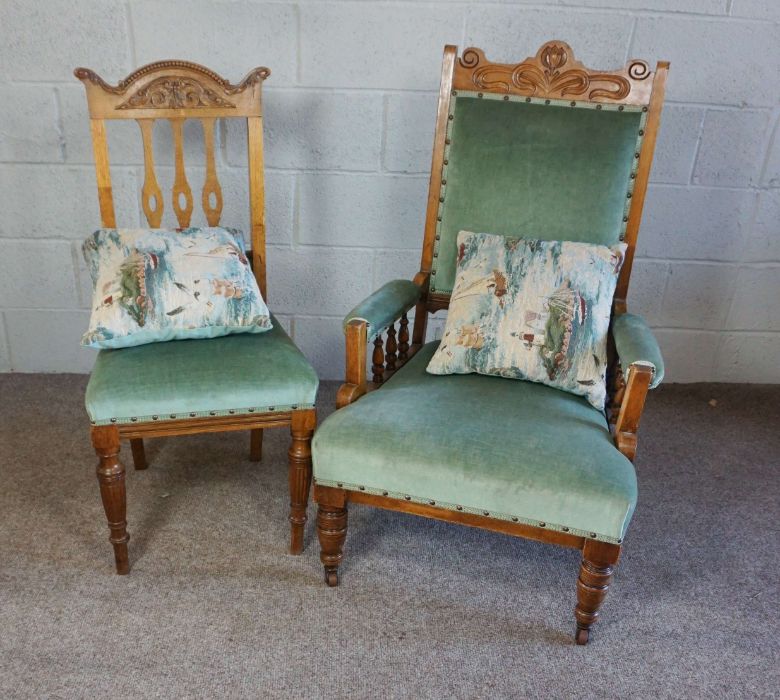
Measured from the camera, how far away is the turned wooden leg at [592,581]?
4.32 feet

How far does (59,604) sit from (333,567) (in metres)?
0.57

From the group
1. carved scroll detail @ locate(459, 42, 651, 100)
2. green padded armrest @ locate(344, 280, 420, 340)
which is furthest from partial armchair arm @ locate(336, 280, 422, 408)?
carved scroll detail @ locate(459, 42, 651, 100)

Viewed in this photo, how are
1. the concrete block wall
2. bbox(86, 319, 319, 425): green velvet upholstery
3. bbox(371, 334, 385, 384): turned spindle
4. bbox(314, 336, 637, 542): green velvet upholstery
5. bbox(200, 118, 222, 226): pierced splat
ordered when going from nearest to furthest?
1. bbox(314, 336, 637, 542): green velvet upholstery
2. bbox(86, 319, 319, 425): green velvet upholstery
3. bbox(371, 334, 385, 384): turned spindle
4. bbox(200, 118, 222, 226): pierced splat
5. the concrete block wall

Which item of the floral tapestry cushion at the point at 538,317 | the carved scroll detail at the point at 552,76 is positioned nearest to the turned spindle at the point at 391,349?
the floral tapestry cushion at the point at 538,317

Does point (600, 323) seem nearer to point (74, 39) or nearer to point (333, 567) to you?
point (333, 567)

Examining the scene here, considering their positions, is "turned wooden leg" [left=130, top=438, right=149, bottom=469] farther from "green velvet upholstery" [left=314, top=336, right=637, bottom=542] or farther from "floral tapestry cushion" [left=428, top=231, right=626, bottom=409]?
"floral tapestry cushion" [left=428, top=231, right=626, bottom=409]

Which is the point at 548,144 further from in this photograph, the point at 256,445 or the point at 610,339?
the point at 256,445

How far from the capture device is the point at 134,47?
2.08m

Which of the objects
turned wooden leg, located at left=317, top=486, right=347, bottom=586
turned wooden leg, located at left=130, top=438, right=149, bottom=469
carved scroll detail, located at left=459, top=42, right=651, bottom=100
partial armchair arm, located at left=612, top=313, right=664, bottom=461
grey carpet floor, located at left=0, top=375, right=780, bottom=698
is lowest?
grey carpet floor, located at left=0, top=375, right=780, bottom=698

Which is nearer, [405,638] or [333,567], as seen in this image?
[405,638]

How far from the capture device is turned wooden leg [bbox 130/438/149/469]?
1.93 m

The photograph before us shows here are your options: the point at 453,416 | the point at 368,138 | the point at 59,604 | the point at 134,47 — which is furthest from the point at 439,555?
the point at 134,47

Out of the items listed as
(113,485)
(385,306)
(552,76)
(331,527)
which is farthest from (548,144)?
(113,485)

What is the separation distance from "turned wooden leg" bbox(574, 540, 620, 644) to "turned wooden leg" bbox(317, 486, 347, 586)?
1.57 ft
